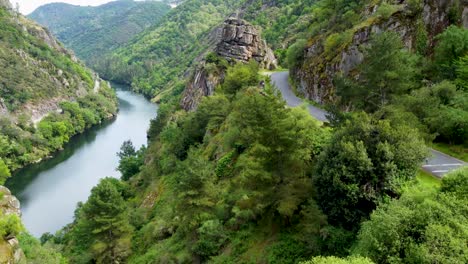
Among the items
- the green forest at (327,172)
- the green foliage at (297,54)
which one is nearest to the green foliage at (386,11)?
the green forest at (327,172)

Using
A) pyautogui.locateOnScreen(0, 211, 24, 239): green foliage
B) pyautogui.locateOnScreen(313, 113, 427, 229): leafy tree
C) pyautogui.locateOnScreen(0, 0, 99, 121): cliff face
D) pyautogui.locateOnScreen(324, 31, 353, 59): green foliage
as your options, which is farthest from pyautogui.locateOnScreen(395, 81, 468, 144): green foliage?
pyautogui.locateOnScreen(0, 0, 99, 121): cliff face

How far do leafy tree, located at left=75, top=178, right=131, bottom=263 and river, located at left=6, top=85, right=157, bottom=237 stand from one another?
2451cm

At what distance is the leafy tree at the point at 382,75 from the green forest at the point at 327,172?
A: 3.2 inches

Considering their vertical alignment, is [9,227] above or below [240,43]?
below

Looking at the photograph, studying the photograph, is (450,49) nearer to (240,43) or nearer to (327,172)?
(327,172)

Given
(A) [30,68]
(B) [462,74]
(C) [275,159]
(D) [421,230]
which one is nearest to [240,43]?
(B) [462,74]

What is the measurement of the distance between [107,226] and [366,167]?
2384 centimetres

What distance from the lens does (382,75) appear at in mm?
24750

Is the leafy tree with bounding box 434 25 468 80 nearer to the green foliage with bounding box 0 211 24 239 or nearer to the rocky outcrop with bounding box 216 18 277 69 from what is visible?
the rocky outcrop with bounding box 216 18 277 69

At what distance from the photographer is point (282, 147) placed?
1881 cm

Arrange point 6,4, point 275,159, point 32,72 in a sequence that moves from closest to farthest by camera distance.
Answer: point 275,159 → point 32,72 → point 6,4

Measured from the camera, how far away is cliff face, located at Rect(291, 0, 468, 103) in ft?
104

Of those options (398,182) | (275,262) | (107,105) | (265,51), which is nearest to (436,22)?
(398,182)

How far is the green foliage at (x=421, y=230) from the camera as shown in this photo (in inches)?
447
